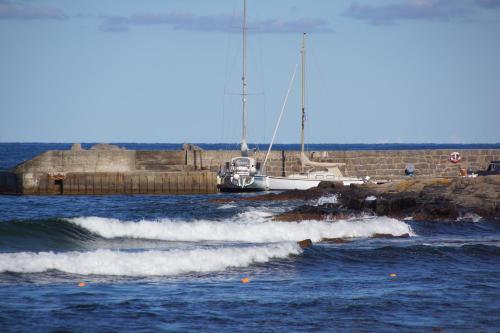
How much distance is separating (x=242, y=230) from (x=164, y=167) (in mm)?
20028

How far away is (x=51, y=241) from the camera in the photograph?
22156mm

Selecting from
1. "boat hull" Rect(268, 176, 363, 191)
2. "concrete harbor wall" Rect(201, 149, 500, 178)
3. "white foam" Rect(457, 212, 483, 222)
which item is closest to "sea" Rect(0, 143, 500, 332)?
"white foam" Rect(457, 212, 483, 222)

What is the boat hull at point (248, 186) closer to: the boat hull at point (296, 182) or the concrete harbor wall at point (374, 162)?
the boat hull at point (296, 182)

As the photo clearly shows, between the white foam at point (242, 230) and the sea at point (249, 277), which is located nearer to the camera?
the sea at point (249, 277)

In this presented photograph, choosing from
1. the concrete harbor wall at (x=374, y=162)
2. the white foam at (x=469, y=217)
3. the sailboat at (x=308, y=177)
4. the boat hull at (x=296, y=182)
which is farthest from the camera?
the concrete harbor wall at (x=374, y=162)

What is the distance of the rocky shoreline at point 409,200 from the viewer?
27.0m

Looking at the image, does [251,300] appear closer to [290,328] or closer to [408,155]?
[290,328]

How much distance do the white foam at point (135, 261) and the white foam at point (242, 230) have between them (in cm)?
476

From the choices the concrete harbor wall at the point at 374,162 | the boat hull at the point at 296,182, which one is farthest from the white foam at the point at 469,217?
the concrete harbor wall at the point at 374,162

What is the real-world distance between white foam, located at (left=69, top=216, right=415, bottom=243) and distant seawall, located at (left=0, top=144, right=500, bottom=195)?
1504cm

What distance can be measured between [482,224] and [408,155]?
18788 mm

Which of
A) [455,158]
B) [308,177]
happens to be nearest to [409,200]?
[308,177]

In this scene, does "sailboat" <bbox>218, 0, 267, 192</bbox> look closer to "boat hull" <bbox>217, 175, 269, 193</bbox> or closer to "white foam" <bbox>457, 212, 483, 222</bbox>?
"boat hull" <bbox>217, 175, 269, 193</bbox>

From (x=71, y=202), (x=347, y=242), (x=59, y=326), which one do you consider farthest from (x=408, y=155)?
(x=59, y=326)
